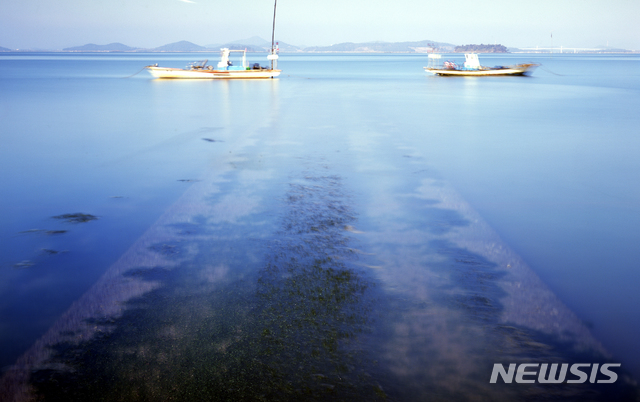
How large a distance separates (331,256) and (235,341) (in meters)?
1.96

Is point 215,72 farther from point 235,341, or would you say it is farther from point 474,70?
point 235,341

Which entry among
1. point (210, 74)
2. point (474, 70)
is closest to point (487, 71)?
point (474, 70)

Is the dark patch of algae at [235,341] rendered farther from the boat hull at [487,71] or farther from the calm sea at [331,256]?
the boat hull at [487,71]

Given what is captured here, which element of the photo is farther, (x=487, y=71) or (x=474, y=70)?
(x=487, y=71)

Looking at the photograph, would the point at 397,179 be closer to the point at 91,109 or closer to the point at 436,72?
the point at 91,109

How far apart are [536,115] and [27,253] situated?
65.6ft

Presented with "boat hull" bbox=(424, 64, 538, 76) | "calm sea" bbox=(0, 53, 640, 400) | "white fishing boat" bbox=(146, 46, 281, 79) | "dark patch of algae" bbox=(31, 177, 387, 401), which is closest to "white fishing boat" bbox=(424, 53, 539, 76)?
"boat hull" bbox=(424, 64, 538, 76)

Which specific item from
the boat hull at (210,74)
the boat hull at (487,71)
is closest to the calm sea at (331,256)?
the boat hull at (210,74)

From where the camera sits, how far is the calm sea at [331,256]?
12.7ft

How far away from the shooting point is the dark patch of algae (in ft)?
11.3

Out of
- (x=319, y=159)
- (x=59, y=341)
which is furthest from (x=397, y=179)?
(x=59, y=341)

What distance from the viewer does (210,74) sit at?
47.6 m

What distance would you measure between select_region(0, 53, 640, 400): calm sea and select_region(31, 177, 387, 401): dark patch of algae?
0.06ft

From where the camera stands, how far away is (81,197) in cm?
846
